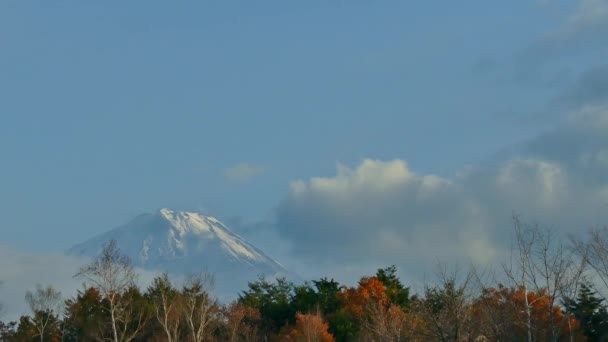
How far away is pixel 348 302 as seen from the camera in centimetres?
6800

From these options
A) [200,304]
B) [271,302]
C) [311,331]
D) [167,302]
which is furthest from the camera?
[271,302]

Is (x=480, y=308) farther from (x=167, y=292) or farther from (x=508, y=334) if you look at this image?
(x=167, y=292)

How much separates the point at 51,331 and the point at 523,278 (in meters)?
42.2

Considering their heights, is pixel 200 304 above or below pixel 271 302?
below

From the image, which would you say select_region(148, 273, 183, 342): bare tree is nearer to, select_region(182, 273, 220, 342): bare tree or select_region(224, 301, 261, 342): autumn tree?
select_region(182, 273, 220, 342): bare tree

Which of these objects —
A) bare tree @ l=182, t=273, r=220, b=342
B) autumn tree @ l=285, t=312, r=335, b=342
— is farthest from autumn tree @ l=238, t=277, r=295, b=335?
autumn tree @ l=285, t=312, r=335, b=342

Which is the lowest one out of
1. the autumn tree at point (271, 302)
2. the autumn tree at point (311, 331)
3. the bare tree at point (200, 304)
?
the autumn tree at point (311, 331)

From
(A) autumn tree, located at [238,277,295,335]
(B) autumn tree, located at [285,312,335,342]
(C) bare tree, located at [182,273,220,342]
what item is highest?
(A) autumn tree, located at [238,277,295,335]

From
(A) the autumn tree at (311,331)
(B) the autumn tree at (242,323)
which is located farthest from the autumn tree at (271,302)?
(A) the autumn tree at (311,331)

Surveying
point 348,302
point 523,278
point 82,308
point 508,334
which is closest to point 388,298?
point 348,302

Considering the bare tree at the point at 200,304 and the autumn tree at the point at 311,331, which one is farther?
the bare tree at the point at 200,304

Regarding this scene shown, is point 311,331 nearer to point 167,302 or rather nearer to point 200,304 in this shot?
point 200,304

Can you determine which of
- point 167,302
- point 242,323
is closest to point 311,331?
point 242,323

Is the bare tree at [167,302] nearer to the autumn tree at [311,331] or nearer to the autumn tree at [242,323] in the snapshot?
the autumn tree at [242,323]
